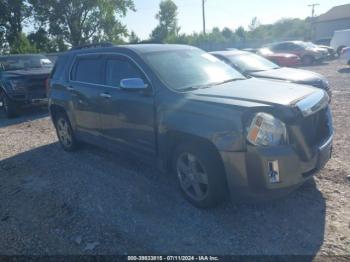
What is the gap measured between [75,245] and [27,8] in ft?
134

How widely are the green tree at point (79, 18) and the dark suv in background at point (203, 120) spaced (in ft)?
118

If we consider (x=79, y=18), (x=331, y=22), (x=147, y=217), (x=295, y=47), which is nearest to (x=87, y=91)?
(x=147, y=217)

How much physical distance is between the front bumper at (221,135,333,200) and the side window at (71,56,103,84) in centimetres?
262

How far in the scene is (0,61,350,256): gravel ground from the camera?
3117 millimetres

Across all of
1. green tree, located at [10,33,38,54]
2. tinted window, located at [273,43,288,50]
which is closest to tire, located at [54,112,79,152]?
tinted window, located at [273,43,288,50]

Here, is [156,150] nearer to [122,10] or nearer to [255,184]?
[255,184]

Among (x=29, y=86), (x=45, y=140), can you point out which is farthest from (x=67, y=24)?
(x=45, y=140)

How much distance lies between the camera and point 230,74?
15.2 ft

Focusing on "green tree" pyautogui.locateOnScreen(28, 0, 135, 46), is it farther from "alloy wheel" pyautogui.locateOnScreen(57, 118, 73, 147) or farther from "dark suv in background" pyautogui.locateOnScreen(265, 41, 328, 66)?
"alloy wheel" pyautogui.locateOnScreen(57, 118, 73, 147)

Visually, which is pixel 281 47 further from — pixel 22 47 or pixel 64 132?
pixel 22 47

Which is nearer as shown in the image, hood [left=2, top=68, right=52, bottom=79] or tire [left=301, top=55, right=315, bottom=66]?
hood [left=2, top=68, right=52, bottom=79]

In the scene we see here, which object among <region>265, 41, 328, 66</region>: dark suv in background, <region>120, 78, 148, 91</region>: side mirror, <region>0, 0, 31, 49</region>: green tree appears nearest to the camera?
<region>120, 78, 148, 91</region>: side mirror

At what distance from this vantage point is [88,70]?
522 centimetres

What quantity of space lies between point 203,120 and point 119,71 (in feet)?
5.70
